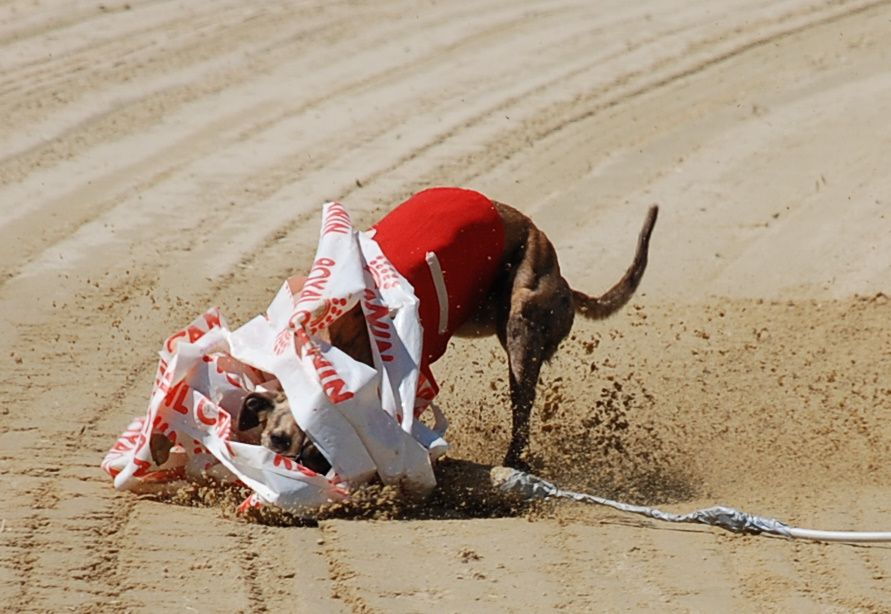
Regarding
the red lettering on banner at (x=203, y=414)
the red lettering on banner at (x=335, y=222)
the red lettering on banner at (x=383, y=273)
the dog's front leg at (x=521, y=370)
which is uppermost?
the red lettering on banner at (x=335, y=222)

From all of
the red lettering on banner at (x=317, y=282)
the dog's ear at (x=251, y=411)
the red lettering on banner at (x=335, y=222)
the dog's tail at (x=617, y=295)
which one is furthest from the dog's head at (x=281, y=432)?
the dog's tail at (x=617, y=295)

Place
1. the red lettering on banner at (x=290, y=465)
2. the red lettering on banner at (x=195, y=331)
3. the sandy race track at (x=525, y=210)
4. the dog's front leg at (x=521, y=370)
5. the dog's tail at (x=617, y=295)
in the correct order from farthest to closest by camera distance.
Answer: the dog's tail at (x=617, y=295)
the dog's front leg at (x=521, y=370)
the red lettering on banner at (x=195, y=331)
the red lettering on banner at (x=290, y=465)
the sandy race track at (x=525, y=210)

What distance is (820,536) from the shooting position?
517cm

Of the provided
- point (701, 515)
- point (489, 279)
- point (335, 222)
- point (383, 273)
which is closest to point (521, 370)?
point (489, 279)

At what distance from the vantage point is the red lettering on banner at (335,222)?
5.86 m

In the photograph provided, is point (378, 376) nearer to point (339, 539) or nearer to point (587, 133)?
point (339, 539)

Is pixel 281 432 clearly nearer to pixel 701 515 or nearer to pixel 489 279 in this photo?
pixel 489 279

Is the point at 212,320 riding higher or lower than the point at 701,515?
higher

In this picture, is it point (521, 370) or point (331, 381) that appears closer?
point (331, 381)

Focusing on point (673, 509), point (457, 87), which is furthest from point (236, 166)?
point (673, 509)

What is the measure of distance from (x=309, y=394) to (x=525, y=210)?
4.23m

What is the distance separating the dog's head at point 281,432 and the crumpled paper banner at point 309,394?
0.23 ft

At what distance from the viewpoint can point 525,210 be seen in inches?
364

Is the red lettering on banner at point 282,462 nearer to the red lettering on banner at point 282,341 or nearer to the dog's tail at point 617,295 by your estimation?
the red lettering on banner at point 282,341
